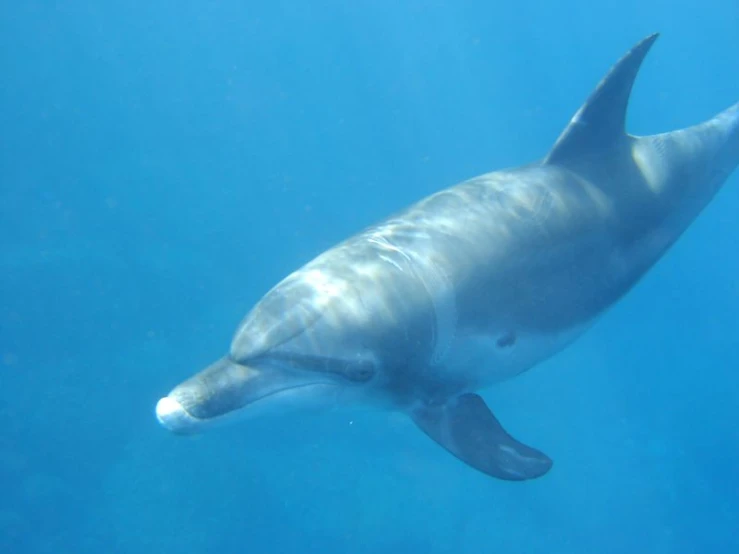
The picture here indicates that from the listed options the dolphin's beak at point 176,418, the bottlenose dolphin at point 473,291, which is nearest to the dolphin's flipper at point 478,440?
the bottlenose dolphin at point 473,291

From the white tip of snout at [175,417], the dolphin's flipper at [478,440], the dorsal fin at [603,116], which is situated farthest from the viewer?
the dorsal fin at [603,116]

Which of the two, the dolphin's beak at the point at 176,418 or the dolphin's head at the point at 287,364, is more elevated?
the dolphin's head at the point at 287,364

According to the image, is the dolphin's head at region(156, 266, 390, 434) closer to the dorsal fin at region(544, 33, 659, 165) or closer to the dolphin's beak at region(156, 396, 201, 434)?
the dolphin's beak at region(156, 396, 201, 434)

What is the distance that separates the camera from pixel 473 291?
567cm

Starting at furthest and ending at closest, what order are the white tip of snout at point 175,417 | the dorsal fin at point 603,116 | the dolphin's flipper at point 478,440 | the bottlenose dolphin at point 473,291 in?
the dorsal fin at point 603,116 → the dolphin's flipper at point 478,440 → the bottlenose dolphin at point 473,291 → the white tip of snout at point 175,417

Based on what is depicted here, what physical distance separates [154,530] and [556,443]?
9152mm

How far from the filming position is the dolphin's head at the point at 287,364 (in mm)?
4711

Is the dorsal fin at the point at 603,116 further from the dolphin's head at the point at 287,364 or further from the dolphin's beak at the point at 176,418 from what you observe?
the dolphin's beak at the point at 176,418

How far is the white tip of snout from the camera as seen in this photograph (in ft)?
15.3

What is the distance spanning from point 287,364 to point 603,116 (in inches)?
162

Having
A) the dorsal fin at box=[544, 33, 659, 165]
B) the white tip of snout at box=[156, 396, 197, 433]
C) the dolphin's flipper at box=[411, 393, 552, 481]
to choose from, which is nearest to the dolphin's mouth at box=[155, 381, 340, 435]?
the white tip of snout at box=[156, 396, 197, 433]

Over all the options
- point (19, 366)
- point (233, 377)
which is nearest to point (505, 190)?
point (233, 377)

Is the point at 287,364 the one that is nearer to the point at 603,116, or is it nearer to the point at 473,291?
the point at 473,291

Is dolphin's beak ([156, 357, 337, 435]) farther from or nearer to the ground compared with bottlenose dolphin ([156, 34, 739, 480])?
nearer to the ground
